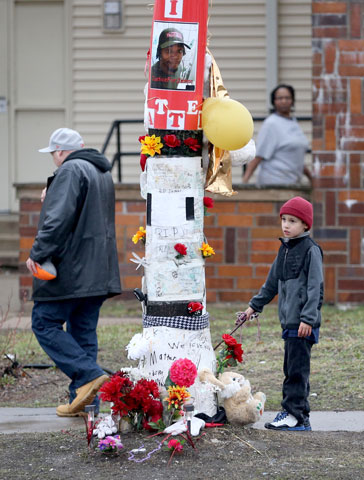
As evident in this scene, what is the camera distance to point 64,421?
20.0 feet

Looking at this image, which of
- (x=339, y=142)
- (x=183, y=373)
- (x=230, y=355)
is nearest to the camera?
(x=183, y=373)

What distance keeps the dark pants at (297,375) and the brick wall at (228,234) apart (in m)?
4.31

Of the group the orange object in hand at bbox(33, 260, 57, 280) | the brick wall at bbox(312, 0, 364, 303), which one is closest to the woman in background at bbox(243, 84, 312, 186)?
the brick wall at bbox(312, 0, 364, 303)

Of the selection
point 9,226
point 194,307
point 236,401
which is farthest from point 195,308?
point 9,226

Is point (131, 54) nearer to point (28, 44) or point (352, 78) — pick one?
point (28, 44)

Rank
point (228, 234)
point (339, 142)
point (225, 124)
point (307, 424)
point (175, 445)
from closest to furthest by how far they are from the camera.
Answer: point (175, 445), point (225, 124), point (307, 424), point (339, 142), point (228, 234)

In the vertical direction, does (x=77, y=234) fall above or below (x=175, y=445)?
above

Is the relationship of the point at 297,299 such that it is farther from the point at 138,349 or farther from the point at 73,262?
the point at 73,262

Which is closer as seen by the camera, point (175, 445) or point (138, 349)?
point (175, 445)

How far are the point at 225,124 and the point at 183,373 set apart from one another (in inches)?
51.9

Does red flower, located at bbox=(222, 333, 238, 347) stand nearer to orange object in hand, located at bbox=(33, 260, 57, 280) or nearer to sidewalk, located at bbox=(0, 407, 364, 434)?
sidewalk, located at bbox=(0, 407, 364, 434)

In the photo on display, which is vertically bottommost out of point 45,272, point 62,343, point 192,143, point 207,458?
point 207,458

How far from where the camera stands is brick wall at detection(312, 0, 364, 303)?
9578mm

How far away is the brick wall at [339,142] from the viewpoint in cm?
958
